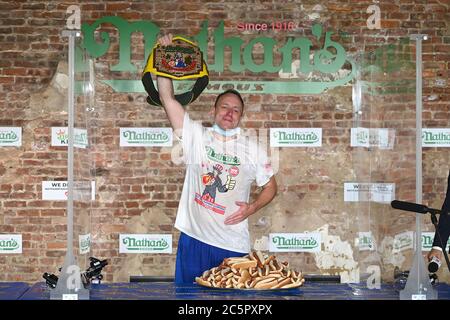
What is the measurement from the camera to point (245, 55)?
584 centimetres

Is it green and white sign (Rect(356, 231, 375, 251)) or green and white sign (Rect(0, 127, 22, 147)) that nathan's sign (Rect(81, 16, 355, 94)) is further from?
green and white sign (Rect(356, 231, 375, 251))

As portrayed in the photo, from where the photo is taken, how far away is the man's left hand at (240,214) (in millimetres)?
5359

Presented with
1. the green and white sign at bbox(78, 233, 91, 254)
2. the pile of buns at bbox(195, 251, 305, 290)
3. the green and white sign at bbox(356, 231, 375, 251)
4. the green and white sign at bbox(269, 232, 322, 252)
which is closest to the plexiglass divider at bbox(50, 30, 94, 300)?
the green and white sign at bbox(78, 233, 91, 254)

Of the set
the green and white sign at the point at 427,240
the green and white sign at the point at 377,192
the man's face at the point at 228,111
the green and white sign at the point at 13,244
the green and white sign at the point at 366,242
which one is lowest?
the green and white sign at the point at 13,244

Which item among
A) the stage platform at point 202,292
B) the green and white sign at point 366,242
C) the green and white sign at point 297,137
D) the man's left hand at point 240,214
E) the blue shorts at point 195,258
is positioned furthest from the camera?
the green and white sign at point 297,137

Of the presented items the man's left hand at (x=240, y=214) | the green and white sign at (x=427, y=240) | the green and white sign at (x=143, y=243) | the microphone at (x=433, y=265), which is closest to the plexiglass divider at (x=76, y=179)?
the man's left hand at (x=240, y=214)

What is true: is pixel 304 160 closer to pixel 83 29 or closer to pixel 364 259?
pixel 364 259

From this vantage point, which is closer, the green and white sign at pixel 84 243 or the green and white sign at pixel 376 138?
the green and white sign at pixel 84 243

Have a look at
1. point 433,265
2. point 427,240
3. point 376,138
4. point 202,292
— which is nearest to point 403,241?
point 433,265

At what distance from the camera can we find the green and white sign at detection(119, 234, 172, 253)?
19.6 feet

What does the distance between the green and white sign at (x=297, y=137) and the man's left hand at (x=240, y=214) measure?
Result: 0.71 metres

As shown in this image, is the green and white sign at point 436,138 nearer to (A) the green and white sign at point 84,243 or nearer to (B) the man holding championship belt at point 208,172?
(B) the man holding championship belt at point 208,172

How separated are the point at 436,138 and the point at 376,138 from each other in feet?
5.80
